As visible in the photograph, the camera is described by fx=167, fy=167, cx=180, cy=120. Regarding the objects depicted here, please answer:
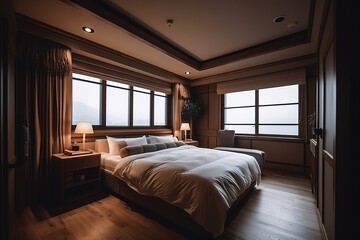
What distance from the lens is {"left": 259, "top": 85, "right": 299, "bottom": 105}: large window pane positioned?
4.11 m

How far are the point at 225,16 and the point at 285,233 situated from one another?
9.33 ft

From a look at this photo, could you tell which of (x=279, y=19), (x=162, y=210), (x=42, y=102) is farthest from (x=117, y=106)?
(x=279, y=19)

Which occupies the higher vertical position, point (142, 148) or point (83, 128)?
point (83, 128)

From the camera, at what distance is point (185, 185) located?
1.82 meters

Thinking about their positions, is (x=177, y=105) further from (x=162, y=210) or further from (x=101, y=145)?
(x=162, y=210)

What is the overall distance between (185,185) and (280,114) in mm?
3643

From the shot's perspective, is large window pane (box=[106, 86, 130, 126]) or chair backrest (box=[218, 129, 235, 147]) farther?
chair backrest (box=[218, 129, 235, 147])

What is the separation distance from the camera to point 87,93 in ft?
10.9

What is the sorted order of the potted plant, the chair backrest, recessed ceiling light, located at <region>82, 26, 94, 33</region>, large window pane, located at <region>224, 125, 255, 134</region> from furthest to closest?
the potted plant
large window pane, located at <region>224, 125, 255, 134</region>
the chair backrest
recessed ceiling light, located at <region>82, 26, 94, 33</region>

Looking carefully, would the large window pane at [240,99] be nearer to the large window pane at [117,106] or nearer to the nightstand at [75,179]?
the large window pane at [117,106]

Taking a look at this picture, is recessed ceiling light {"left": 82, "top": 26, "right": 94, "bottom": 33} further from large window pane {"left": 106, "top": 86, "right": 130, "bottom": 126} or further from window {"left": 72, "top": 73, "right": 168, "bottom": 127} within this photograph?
large window pane {"left": 106, "top": 86, "right": 130, "bottom": 126}

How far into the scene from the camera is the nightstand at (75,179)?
2.39m

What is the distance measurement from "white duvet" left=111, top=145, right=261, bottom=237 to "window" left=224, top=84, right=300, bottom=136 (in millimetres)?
2229

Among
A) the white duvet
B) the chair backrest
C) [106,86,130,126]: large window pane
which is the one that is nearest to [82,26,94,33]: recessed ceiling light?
[106,86,130,126]: large window pane
